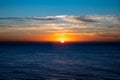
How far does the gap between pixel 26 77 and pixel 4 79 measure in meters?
3.42

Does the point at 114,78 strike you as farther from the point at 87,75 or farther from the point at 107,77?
the point at 87,75

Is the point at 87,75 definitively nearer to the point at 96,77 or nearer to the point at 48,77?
the point at 96,77

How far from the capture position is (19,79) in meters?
39.6

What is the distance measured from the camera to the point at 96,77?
1634 inches

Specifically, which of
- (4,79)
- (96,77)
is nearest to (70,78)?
(96,77)

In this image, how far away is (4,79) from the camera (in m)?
39.6

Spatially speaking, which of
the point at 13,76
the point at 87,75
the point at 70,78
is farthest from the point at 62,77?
the point at 13,76

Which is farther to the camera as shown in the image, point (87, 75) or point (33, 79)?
point (87, 75)

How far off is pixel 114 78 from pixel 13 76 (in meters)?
15.1

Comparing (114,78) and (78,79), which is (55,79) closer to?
(78,79)

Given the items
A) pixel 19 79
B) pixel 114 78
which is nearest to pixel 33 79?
pixel 19 79

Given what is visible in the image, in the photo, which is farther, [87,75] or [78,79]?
[87,75]

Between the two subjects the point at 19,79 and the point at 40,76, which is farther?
the point at 40,76

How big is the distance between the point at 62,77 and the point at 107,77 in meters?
6.68
